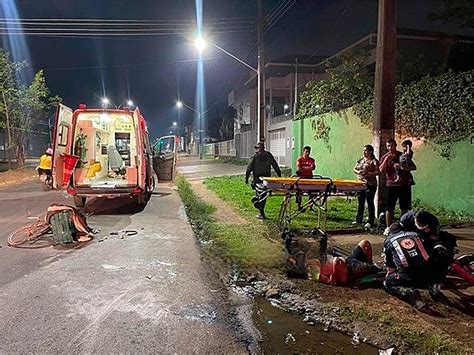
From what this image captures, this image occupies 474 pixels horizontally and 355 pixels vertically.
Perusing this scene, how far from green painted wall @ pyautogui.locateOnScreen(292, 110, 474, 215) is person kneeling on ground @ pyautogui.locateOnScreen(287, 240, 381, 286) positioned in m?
4.35

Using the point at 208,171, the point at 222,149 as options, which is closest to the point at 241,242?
the point at 208,171

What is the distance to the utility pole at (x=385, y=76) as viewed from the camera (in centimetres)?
740

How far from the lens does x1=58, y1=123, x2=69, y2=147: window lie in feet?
30.6

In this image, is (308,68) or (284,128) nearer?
(284,128)

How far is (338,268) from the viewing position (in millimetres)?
4609

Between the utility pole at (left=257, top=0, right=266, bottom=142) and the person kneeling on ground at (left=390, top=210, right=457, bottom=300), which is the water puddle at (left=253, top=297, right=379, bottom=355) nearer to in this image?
the person kneeling on ground at (left=390, top=210, right=457, bottom=300)

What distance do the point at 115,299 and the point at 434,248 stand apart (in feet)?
11.1

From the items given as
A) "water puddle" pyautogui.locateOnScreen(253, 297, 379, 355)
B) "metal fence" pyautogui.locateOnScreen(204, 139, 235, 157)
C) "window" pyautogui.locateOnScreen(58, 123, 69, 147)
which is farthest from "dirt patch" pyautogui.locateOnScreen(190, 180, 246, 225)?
"metal fence" pyautogui.locateOnScreen(204, 139, 235, 157)

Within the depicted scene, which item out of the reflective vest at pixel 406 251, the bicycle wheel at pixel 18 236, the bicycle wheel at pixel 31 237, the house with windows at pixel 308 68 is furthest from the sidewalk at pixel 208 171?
the reflective vest at pixel 406 251

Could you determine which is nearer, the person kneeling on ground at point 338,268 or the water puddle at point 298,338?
the water puddle at point 298,338

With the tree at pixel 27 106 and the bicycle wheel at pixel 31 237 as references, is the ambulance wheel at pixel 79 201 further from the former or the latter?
the tree at pixel 27 106

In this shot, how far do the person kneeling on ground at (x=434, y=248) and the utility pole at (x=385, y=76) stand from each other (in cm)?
335

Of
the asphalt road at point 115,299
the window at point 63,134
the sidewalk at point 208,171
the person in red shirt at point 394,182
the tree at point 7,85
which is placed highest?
the tree at point 7,85

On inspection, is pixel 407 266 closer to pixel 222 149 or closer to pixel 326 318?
pixel 326 318
